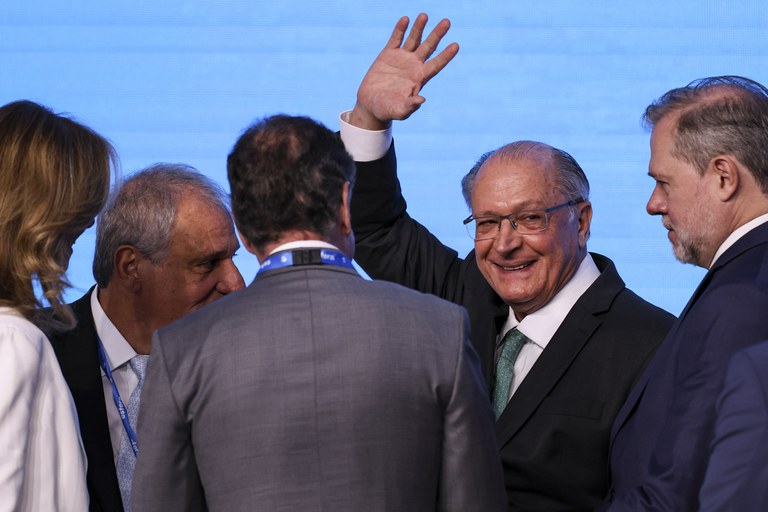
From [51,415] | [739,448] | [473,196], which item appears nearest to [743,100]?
[473,196]

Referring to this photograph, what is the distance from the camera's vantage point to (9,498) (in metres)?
1.70

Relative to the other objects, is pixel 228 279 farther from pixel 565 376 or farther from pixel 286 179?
pixel 286 179

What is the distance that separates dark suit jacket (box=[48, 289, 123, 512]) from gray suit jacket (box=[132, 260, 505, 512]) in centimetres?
55

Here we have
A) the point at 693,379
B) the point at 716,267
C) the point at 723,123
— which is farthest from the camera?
the point at 723,123

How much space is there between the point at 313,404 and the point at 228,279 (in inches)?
42.7

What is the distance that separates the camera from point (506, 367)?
272cm

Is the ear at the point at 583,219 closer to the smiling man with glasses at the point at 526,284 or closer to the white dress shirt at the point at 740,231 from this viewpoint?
the smiling man with glasses at the point at 526,284

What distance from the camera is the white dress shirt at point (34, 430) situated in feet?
5.62

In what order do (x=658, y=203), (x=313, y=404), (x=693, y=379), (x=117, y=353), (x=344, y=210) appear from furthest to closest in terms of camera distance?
(x=117, y=353) < (x=658, y=203) < (x=693, y=379) < (x=344, y=210) < (x=313, y=404)

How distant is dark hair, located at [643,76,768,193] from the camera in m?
2.14

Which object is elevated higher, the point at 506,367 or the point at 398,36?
the point at 398,36

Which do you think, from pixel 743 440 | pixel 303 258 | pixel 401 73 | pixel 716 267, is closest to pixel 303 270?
pixel 303 258

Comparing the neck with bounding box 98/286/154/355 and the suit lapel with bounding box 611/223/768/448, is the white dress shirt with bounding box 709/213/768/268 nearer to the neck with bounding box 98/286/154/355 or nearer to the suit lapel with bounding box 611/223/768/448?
the suit lapel with bounding box 611/223/768/448

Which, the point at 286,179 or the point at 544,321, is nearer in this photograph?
the point at 286,179
